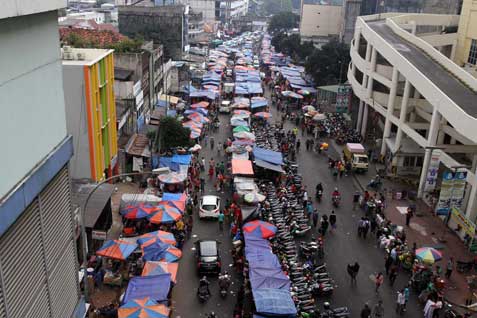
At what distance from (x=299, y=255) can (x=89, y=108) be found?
11305mm

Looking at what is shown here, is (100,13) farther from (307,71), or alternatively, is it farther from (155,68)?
(155,68)

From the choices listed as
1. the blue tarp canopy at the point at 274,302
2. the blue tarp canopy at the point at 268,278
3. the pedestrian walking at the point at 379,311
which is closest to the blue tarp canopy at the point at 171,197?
the blue tarp canopy at the point at 268,278

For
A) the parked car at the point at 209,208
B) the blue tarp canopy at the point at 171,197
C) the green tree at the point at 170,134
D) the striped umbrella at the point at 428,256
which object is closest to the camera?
the striped umbrella at the point at 428,256

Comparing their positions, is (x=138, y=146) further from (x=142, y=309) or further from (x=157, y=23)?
(x=157, y=23)

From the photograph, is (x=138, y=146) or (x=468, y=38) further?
(x=468, y=38)

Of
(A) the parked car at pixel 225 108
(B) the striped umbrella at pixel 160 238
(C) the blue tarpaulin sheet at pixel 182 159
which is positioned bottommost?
(A) the parked car at pixel 225 108

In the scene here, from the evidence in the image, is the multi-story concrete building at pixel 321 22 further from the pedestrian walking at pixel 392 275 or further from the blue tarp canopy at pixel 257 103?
the pedestrian walking at pixel 392 275

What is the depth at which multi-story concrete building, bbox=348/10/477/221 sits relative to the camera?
26.0 m

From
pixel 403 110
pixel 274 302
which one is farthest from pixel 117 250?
pixel 403 110

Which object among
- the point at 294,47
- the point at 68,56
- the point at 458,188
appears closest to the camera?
the point at 458,188

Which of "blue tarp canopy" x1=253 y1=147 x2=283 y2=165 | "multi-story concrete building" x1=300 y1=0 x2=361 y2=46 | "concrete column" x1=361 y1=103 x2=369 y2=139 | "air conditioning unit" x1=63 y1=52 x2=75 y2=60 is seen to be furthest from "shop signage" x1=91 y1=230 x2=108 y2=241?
"multi-story concrete building" x1=300 y1=0 x2=361 y2=46

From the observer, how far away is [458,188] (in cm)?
2298

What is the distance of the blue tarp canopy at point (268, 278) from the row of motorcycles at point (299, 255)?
32.4 inches

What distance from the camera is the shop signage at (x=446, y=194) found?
22656mm
